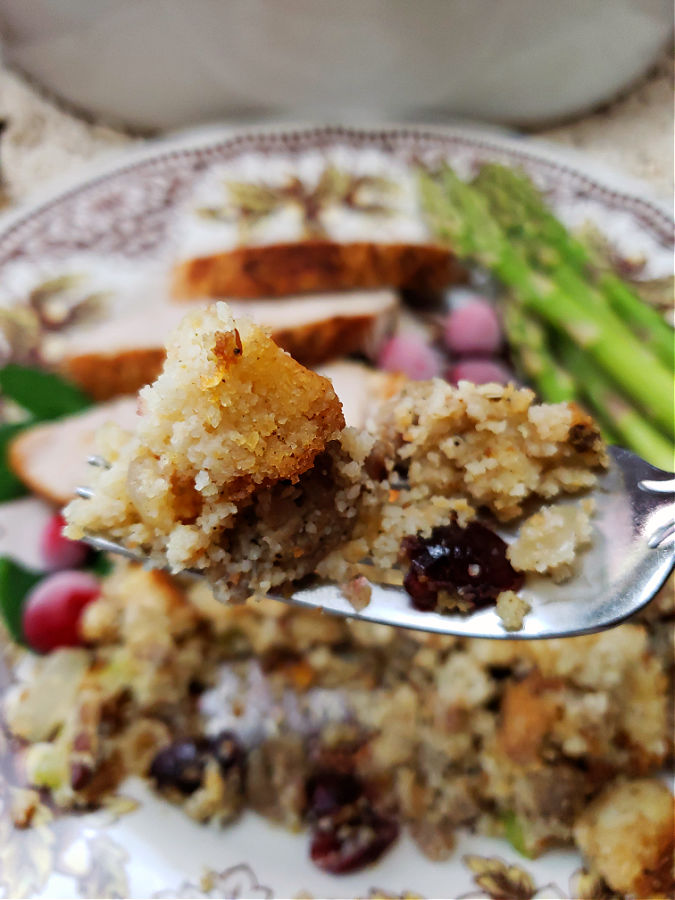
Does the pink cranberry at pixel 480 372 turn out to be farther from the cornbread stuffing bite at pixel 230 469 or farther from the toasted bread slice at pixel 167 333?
the cornbread stuffing bite at pixel 230 469

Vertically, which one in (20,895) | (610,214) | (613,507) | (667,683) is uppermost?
(610,214)

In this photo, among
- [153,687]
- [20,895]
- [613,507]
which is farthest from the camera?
[153,687]

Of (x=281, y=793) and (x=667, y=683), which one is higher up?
(x=667, y=683)

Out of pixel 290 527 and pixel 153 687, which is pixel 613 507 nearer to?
pixel 290 527

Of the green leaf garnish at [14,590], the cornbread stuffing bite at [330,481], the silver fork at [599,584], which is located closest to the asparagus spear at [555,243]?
the silver fork at [599,584]

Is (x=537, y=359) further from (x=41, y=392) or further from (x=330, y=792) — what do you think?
(x=41, y=392)

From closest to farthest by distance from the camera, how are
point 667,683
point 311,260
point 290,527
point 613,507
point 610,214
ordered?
point 290,527, point 613,507, point 667,683, point 610,214, point 311,260

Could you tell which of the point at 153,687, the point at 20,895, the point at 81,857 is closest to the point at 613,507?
the point at 153,687
